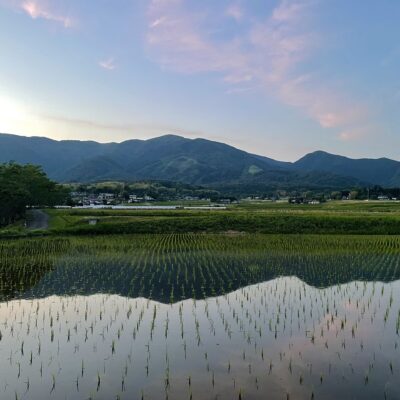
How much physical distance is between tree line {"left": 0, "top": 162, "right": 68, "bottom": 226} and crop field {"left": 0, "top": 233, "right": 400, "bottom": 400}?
21.5 m

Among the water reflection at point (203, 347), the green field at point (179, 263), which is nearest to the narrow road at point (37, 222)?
the green field at point (179, 263)

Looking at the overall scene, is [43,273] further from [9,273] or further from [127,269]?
[127,269]

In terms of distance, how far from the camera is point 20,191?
47.4 metres

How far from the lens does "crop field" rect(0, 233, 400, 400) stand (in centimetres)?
959

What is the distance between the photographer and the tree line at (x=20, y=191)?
46.4 metres

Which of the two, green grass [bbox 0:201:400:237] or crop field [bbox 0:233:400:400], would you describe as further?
green grass [bbox 0:201:400:237]

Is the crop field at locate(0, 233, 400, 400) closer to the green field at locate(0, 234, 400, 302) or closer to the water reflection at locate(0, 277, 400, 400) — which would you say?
the water reflection at locate(0, 277, 400, 400)

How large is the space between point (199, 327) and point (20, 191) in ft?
131

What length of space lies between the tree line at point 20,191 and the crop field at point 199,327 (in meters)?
21.5

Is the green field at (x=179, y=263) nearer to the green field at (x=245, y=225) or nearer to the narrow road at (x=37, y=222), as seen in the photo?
the green field at (x=245, y=225)

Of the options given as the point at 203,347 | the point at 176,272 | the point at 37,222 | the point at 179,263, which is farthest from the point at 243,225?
the point at 203,347

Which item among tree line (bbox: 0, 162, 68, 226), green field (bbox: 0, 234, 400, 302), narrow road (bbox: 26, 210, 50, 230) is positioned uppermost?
tree line (bbox: 0, 162, 68, 226)

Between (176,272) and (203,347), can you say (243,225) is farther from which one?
(203,347)

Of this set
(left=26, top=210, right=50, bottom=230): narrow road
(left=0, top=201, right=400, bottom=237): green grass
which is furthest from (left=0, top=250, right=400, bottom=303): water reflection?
(left=26, top=210, right=50, bottom=230): narrow road
